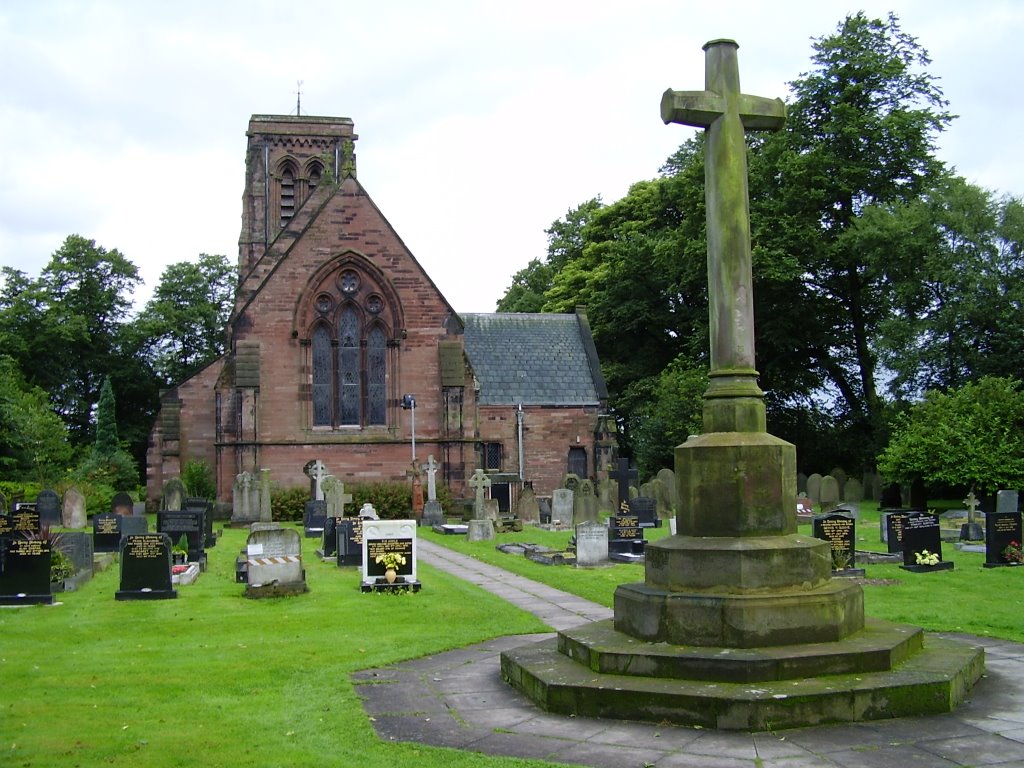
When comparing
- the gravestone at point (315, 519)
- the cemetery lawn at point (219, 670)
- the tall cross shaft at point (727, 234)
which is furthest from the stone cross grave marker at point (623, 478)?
the tall cross shaft at point (727, 234)

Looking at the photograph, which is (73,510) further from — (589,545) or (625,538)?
(589,545)

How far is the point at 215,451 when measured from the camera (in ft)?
120

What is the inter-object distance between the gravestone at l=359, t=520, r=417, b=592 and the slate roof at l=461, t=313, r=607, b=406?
85.3 feet

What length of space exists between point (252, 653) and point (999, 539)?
1401 centimetres

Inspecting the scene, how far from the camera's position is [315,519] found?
91.1ft

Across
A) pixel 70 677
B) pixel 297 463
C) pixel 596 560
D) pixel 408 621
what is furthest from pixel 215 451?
pixel 70 677

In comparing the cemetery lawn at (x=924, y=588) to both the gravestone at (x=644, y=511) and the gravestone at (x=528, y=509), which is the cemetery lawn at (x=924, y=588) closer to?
the gravestone at (x=644, y=511)

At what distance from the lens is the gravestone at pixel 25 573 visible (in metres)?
14.8

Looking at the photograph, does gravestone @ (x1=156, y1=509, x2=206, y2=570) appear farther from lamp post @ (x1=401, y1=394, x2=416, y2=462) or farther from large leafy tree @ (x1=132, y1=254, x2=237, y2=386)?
large leafy tree @ (x1=132, y1=254, x2=237, y2=386)

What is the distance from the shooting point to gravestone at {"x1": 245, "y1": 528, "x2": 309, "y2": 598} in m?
15.7

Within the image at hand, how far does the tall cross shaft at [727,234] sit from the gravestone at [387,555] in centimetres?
801

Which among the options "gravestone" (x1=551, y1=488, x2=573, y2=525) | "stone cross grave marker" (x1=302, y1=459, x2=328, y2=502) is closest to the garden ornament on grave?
"gravestone" (x1=551, y1=488, x2=573, y2=525)

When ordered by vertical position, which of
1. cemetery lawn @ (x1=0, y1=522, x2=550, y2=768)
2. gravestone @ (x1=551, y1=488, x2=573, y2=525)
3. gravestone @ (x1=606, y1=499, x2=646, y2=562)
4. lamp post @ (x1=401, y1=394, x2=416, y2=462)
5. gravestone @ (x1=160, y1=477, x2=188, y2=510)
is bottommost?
cemetery lawn @ (x1=0, y1=522, x2=550, y2=768)

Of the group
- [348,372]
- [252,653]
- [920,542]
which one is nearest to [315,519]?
Result: [348,372]
